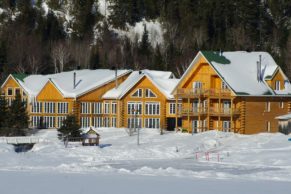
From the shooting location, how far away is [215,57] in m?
67.2

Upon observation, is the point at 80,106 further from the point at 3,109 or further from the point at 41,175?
the point at 41,175

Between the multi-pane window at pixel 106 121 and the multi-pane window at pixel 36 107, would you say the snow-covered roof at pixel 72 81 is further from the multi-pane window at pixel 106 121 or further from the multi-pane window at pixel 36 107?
the multi-pane window at pixel 106 121

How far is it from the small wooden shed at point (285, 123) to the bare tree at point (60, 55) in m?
43.3

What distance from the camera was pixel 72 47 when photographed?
11781 cm

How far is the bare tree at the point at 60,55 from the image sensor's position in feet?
346

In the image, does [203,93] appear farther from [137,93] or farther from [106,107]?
[106,107]

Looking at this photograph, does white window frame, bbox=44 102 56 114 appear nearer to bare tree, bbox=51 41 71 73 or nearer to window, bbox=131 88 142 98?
window, bbox=131 88 142 98

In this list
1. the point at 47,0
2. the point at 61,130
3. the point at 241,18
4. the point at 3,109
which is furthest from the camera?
the point at 47,0

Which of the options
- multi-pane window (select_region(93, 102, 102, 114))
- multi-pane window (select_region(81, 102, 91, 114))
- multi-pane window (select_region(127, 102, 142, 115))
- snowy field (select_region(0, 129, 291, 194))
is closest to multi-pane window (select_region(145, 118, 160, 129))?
multi-pane window (select_region(127, 102, 142, 115))

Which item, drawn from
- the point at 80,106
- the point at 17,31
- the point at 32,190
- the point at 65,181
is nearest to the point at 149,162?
the point at 65,181

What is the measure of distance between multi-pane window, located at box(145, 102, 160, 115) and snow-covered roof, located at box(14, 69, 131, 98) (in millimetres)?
5295

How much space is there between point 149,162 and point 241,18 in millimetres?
70124

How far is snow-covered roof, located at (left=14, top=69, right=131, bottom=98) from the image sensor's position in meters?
72.9

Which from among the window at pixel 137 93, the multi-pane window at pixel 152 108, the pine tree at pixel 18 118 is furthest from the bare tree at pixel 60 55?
the pine tree at pixel 18 118
